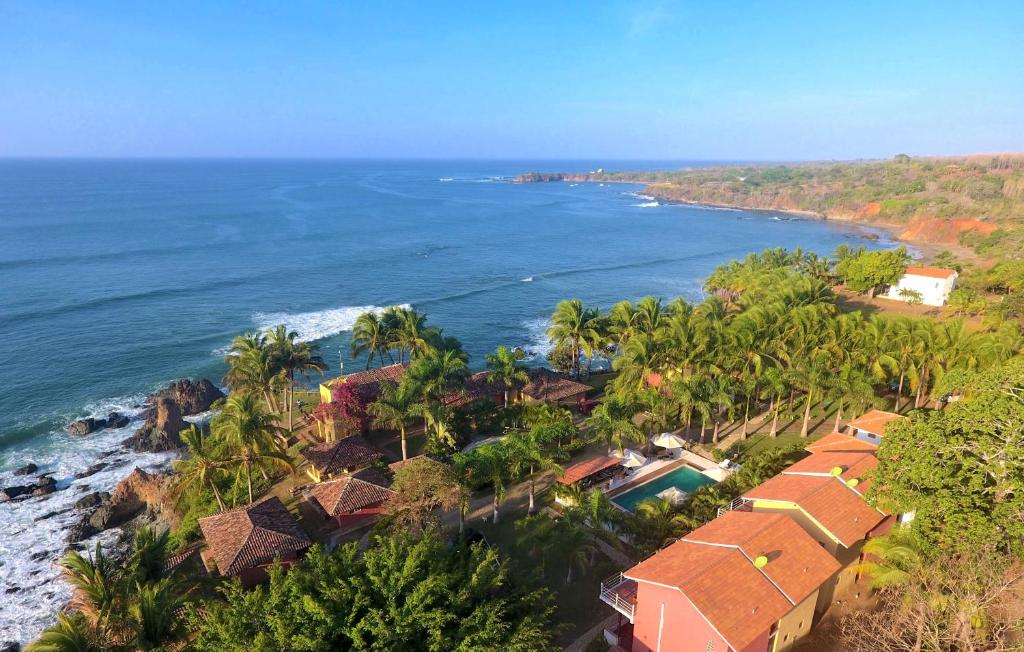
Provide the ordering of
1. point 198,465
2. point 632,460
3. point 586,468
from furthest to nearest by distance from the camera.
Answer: point 632,460, point 586,468, point 198,465

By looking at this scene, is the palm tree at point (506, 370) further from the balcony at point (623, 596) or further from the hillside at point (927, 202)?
the hillside at point (927, 202)

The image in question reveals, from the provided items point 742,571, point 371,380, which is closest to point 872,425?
point 742,571

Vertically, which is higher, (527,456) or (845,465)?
(845,465)

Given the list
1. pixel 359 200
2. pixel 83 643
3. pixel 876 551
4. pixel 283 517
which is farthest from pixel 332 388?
pixel 359 200

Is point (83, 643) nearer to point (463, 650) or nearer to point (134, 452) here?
point (463, 650)

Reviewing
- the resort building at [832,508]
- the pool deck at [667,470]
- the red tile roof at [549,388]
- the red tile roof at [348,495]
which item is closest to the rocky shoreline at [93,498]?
the red tile roof at [348,495]

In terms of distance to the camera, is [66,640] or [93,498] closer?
[66,640]

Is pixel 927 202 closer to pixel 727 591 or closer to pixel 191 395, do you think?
pixel 727 591

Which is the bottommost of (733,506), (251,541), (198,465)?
(251,541)
